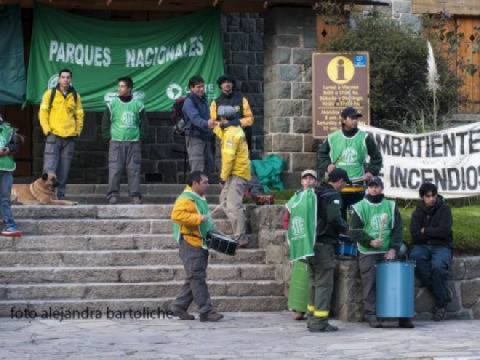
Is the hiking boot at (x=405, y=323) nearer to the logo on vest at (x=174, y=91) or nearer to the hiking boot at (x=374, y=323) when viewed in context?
the hiking boot at (x=374, y=323)

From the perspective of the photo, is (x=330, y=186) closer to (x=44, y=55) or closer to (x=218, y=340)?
(x=218, y=340)

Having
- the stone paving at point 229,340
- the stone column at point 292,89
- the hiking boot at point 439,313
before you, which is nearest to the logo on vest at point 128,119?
the stone column at point 292,89

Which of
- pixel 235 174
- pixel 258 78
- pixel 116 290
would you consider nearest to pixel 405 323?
pixel 235 174

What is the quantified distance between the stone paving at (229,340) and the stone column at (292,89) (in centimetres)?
547

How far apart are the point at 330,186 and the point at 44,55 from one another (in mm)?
6933

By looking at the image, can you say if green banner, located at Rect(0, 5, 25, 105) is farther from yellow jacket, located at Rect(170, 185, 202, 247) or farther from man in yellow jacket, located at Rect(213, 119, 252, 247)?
yellow jacket, located at Rect(170, 185, 202, 247)

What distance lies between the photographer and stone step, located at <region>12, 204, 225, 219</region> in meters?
15.9

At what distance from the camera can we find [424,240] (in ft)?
47.1

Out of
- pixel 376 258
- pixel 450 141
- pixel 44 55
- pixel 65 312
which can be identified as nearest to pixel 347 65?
pixel 450 141

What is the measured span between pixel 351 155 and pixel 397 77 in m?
5.50

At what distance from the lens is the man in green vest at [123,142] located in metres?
17.0

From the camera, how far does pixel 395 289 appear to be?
44.2 ft

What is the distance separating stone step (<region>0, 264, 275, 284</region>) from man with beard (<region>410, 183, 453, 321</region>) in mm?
2173

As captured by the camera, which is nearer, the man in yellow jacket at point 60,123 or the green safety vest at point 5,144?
the green safety vest at point 5,144
